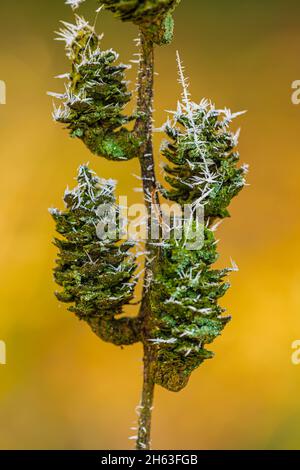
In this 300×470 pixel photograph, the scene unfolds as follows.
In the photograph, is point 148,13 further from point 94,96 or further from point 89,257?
point 89,257

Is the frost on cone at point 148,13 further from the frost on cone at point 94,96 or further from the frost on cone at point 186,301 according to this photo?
the frost on cone at point 186,301

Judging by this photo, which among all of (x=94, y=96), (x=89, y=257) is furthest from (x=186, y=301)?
(x=94, y=96)

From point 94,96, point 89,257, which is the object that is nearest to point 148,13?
point 94,96

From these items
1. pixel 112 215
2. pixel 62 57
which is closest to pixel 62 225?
pixel 112 215

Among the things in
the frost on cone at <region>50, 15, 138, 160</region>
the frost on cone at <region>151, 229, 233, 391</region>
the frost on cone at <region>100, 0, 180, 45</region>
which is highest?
the frost on cone at <region>100, 0, 180, 45</region>

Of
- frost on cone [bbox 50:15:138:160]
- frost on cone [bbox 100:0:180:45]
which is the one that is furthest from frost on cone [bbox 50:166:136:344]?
frost on cone [bbox 100:0:180:45]

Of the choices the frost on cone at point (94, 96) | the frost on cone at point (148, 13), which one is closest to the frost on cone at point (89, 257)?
the frost on cone at point (94, 96)

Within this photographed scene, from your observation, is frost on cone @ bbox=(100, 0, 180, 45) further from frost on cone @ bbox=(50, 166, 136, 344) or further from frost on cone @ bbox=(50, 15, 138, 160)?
frost on cone @ bbox=(50, 166, 136, 344)

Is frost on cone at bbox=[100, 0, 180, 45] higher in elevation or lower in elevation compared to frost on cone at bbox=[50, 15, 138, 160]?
higher

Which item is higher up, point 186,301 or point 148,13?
point 148,13

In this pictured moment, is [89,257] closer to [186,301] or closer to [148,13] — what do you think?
[186,301]
